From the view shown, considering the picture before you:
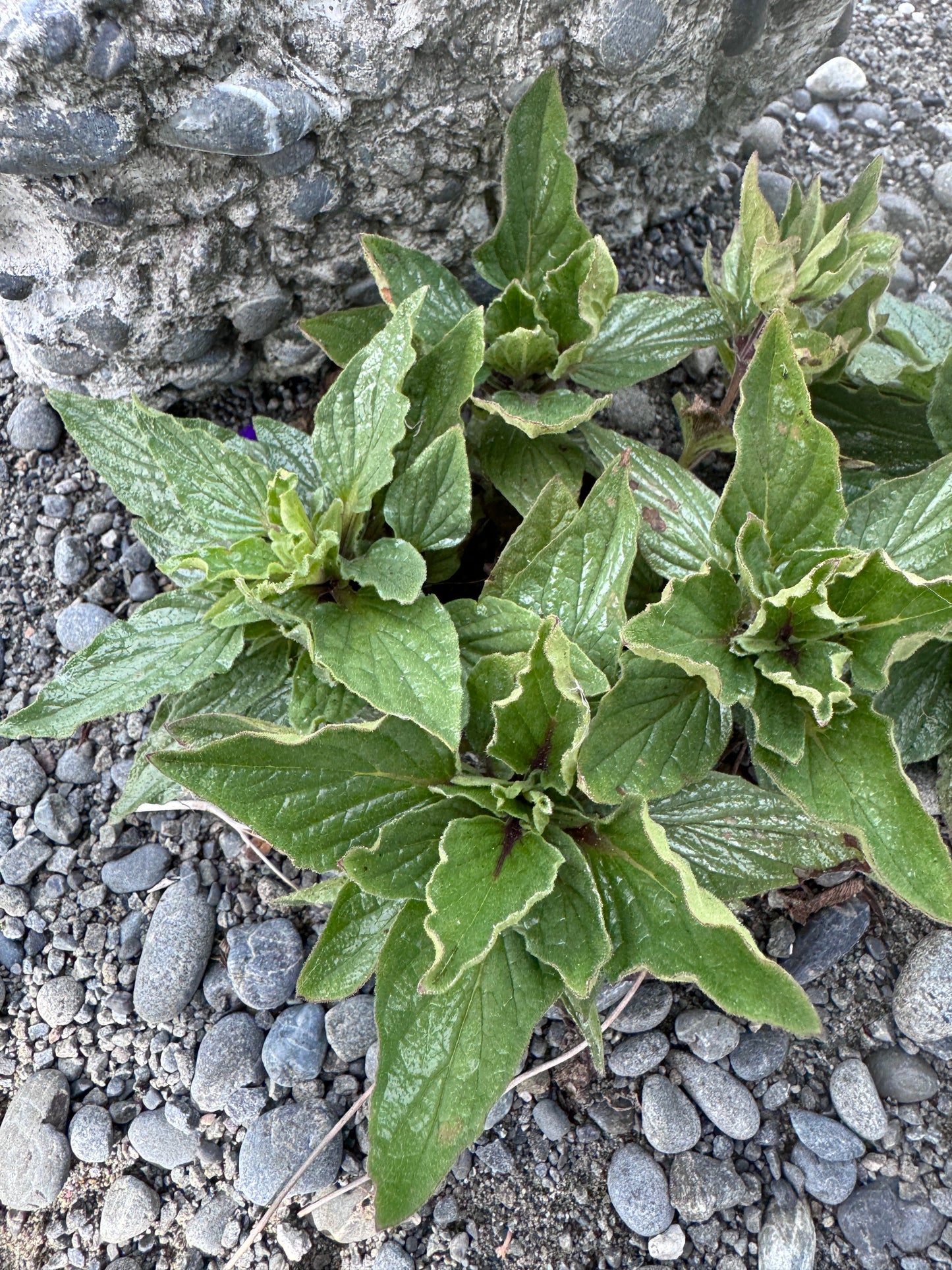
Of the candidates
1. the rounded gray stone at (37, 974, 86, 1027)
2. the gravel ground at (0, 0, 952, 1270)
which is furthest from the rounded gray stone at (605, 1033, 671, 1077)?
the rounded gray stone at (37, 974, 86, 1027)

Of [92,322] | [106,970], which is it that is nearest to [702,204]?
[92,322]

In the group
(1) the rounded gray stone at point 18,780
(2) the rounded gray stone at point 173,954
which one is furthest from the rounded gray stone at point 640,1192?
(1) the rounded gray stone at point 18,780

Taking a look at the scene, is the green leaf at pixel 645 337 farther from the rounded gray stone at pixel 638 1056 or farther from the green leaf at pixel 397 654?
the rounded gray stone at pixel 638 1056

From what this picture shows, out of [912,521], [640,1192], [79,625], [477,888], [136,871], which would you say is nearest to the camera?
[477,888]

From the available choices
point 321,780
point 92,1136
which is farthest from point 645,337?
point 92,1136

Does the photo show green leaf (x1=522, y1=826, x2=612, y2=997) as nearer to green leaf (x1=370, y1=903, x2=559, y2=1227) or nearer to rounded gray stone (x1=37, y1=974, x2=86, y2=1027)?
green leaf (x1=370, y1=903, x2=559, y2=1227)

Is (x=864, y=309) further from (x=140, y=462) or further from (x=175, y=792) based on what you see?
(x=175, y=792)

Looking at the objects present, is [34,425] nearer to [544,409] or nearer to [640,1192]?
[544,409]
